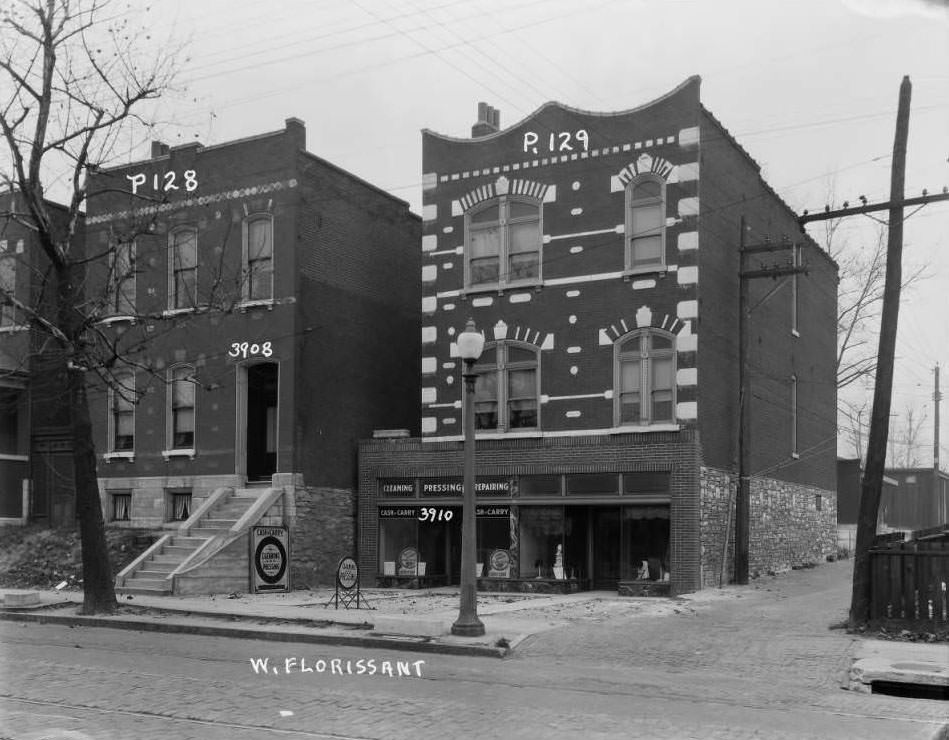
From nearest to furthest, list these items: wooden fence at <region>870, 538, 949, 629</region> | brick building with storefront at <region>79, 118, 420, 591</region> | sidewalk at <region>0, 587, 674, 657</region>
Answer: sidewalk at <region>0, 587, 674, 657</region>, wooden fence at <region>870, 538, 949, 629</region>, brick building with storefront at <region>79, 118, 420, 591</region>

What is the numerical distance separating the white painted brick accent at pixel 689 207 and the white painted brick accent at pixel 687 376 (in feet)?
11.1

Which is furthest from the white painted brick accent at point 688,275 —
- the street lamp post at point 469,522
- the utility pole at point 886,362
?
the street lamp post at point 469,522

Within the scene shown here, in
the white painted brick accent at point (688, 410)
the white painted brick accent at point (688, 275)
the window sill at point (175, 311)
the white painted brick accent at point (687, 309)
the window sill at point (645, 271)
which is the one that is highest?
the window sill at point (645, 271)

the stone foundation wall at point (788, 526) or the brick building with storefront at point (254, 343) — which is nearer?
the brick building with storefront at point (254, 343)

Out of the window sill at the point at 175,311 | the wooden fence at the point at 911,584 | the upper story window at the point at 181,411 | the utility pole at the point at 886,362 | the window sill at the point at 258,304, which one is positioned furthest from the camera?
the upper story window at the point at 181,411

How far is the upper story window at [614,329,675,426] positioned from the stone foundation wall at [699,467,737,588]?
5.57 ft

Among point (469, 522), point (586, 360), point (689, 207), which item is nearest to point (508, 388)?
point (586, 360)

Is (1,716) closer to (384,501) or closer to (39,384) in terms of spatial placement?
(384,501)

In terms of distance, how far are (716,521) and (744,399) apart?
9.87 ft

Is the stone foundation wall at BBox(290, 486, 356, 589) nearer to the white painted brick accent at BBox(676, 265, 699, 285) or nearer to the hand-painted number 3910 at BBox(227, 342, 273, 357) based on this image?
the hand-painted number 3910 at BBox(227, 342, 273, 357)

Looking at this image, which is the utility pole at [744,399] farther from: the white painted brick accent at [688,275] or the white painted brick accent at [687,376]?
the white painted brick accent at [688,275]

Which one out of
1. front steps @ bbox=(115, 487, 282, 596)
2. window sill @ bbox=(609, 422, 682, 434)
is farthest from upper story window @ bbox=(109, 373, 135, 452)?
window sill @ bbox=(609, 422, 682, 434)

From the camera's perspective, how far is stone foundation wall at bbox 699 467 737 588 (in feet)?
79.9

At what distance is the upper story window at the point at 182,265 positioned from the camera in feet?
92.7
